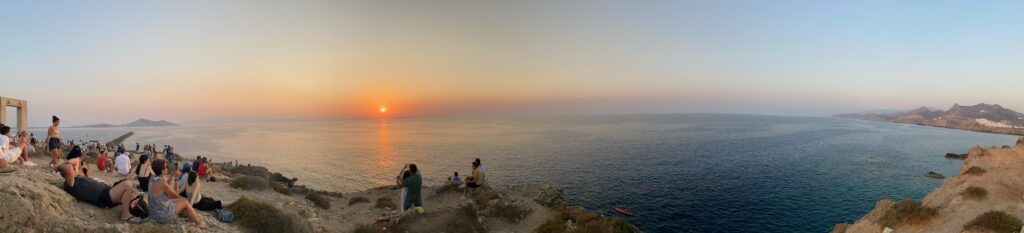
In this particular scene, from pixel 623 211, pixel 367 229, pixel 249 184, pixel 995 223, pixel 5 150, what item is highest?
pixel 5 150

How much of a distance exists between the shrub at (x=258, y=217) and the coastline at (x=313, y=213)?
15.4 inches

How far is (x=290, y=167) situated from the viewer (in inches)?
2608

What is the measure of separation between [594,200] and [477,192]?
749 inches

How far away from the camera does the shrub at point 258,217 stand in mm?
13841

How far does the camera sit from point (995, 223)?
1480 cm

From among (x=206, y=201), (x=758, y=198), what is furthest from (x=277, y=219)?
(x=758, y=198)

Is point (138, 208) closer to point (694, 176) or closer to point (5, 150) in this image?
point (5, 150)

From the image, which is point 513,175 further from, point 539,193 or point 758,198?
point 758,198

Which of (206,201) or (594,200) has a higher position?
(206,201)

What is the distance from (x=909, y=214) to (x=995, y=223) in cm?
319

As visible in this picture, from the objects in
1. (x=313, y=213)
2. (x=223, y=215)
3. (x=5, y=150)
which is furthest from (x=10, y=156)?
(x=313, y=213)

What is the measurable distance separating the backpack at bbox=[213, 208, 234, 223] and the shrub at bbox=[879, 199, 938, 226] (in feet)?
92.4

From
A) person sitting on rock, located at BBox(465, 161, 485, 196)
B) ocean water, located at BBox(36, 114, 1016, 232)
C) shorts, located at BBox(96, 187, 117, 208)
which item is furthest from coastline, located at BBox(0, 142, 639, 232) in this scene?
ocean water, located at BBox(36, 114, 1016, 232)

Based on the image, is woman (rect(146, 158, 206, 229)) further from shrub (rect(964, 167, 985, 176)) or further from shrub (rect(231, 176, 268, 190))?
shrub (rect(964, 167, 985, 176))
